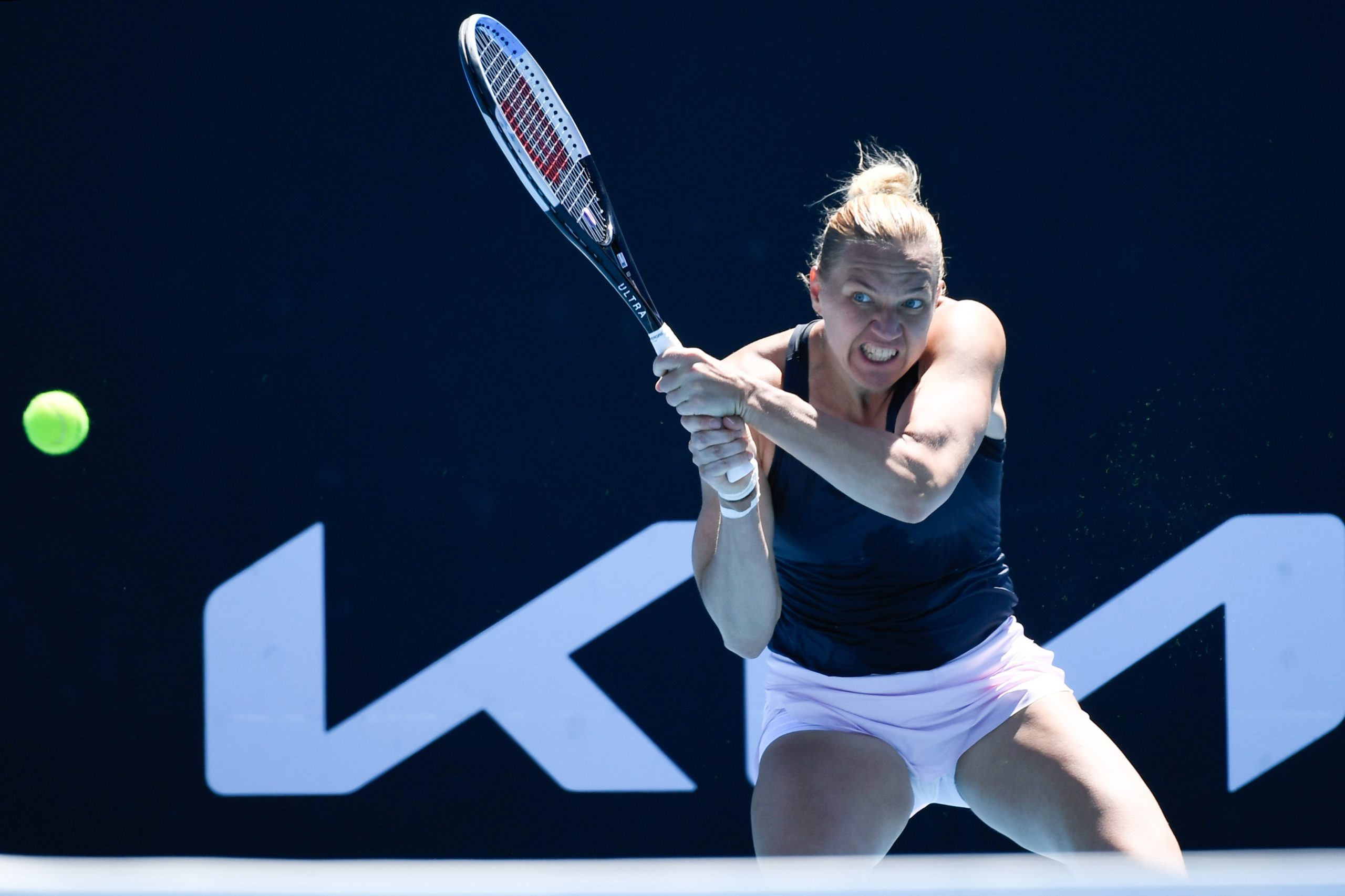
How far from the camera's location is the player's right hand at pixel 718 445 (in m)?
2.11

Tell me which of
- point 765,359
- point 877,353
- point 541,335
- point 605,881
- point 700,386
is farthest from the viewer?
point 541,335

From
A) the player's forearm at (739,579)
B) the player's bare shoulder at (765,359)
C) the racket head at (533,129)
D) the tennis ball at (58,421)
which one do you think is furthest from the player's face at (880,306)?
the tennis ball at (58,421)

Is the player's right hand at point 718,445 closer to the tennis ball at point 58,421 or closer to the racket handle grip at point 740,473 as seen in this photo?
the racket handle grip at point 740,473

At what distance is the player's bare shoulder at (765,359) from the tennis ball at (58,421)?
6.00 feet

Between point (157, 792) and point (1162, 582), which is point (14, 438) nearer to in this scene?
point (157, 792)

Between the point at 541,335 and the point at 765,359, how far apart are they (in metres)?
0.99

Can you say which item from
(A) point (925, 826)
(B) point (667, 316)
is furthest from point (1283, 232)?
(A) point (925, 826)

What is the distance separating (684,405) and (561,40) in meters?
1.46

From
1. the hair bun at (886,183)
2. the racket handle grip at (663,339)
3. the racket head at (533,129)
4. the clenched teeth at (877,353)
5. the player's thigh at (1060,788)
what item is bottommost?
the player's thigh at (1060,788)

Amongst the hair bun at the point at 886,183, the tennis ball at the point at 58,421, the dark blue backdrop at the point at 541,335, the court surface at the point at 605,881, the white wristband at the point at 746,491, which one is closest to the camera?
the court surface at the point at 605,881

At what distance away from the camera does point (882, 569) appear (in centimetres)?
233

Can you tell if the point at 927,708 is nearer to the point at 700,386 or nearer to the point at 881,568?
the point at 881,568

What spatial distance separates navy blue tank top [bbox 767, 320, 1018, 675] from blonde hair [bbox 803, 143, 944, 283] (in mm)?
219

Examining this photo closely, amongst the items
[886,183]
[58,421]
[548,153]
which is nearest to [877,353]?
[886,183]
